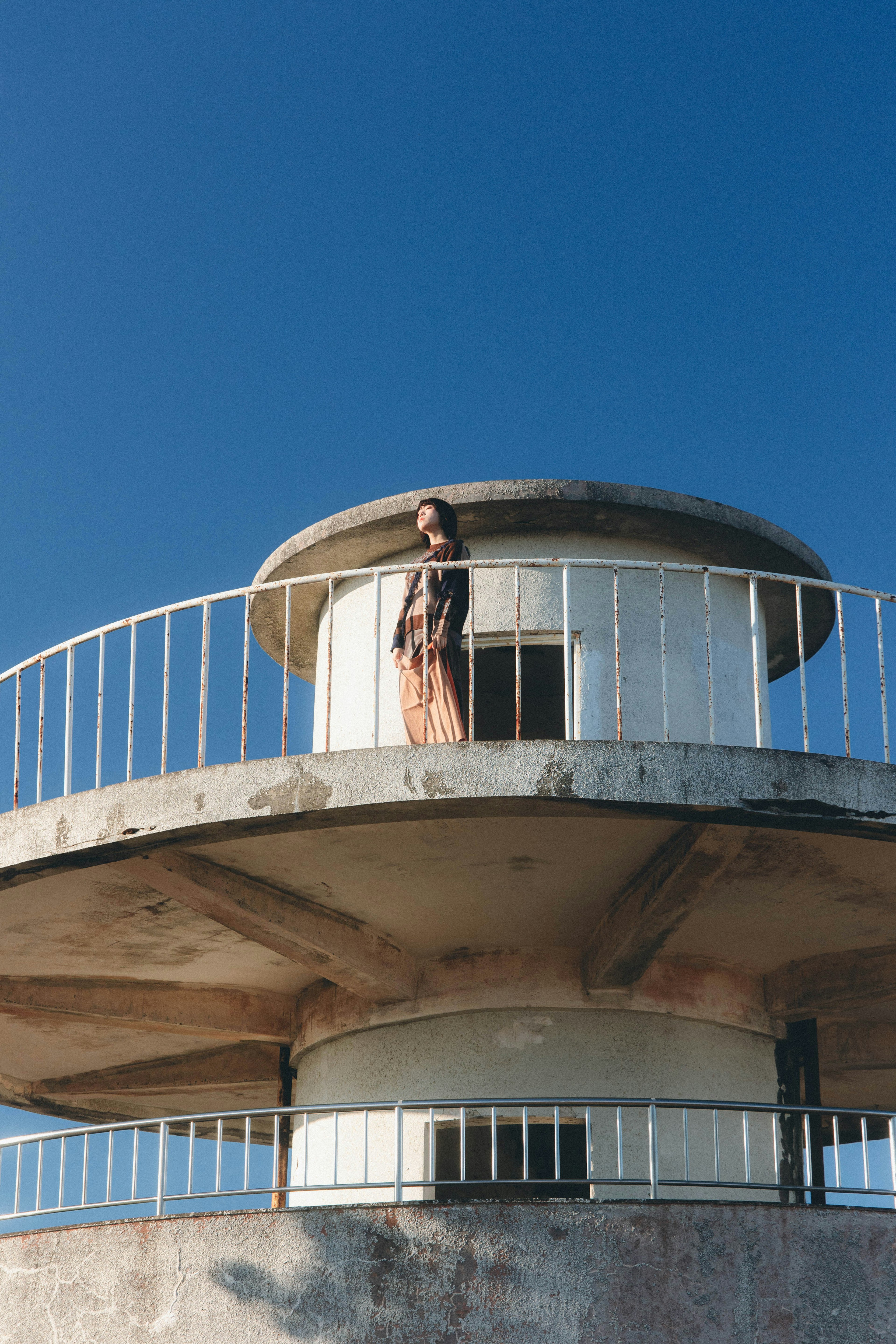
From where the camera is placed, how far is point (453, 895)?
1196cm

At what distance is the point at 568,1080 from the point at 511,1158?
2516mm

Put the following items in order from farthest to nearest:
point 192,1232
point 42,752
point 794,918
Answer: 1. point 794,918
2. point 42,752
3. point 192,1232

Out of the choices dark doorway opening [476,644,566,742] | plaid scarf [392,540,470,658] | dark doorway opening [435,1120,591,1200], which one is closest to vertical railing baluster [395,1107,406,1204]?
dark doorway opening [435,1120,591,1200]

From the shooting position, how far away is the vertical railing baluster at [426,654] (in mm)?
10281

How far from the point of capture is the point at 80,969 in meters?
14.3

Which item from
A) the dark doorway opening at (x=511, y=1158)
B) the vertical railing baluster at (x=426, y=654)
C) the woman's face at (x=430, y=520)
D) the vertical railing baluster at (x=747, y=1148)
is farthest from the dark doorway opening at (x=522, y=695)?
the vertical railing baluster at (x=747, y=1148)

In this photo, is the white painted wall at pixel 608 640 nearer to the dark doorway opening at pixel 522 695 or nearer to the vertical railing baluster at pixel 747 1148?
the dark doorway opening at pixel 522 695

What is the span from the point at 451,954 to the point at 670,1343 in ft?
14.3

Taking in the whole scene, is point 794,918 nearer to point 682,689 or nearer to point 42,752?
point 682,689

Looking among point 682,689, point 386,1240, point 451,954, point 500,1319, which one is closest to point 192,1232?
point 386,1240

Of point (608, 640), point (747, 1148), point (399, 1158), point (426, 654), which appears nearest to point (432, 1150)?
point (399, 1158)

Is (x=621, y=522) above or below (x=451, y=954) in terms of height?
above

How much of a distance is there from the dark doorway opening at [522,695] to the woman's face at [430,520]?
262 cm

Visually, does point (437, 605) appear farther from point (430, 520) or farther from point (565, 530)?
point (565, 530)
